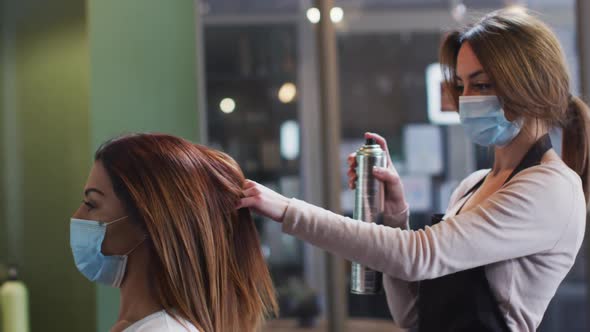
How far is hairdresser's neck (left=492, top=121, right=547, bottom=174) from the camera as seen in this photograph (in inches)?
67.8

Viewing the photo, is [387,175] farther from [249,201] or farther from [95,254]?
[95,254]

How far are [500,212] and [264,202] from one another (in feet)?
1.66

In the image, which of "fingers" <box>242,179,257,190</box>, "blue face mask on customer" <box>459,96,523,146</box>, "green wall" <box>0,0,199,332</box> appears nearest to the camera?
"fingers" <box>242,179,257,190</box>

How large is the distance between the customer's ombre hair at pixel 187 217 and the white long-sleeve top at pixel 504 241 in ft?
0.49

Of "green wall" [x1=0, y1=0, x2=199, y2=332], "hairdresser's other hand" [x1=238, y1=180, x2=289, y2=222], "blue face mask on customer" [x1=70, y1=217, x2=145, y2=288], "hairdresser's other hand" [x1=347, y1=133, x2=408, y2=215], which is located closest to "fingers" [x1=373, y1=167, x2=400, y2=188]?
"hairdresser's other hand" [x1=347, y1=133, x2=408, y2=215]

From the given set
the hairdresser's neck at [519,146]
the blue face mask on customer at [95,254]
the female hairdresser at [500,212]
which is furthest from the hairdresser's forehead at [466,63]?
the blue face mask on customer at [95,254]

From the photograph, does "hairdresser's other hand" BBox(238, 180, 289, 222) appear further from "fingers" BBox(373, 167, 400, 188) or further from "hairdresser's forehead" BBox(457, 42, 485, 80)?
"hairdresser's forehead" BBox(457, 42, 485, 80)

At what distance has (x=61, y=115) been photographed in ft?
9.29

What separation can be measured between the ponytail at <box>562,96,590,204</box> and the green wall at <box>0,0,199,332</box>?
167 cm

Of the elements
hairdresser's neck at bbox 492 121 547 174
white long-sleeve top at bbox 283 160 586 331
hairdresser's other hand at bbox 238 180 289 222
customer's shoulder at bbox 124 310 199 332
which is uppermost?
hairdresser's neck at bbox 492 121 547 174

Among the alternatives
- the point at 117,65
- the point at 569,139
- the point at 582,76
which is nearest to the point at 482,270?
the point at 569,139

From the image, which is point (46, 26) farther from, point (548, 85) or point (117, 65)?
point (548, 85)

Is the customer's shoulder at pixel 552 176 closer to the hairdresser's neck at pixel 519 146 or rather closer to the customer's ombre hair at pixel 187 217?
the hairdresser's neck at pixel 519 146

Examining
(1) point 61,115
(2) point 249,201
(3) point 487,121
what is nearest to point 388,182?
(3) point 487,121
